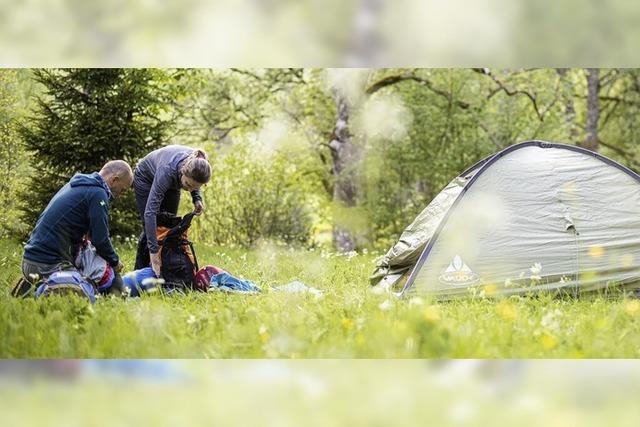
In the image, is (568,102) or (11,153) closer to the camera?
(11,153)

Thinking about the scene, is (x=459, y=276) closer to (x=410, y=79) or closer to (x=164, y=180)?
(x=164, y=180)

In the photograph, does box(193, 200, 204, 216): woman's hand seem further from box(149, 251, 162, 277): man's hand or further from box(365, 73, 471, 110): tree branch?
box(365, 73, 471, 110): tree branch

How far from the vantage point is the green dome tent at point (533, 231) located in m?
4.59

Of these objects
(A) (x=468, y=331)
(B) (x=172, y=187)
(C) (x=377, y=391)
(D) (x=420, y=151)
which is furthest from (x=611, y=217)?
(D) (x=420, y=151)

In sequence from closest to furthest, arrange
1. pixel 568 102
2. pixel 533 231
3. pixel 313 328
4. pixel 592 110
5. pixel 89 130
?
pixel 313 328 → pixel 533 231 → pixel 89 130 → pixel 592 110 → pixel 568 102

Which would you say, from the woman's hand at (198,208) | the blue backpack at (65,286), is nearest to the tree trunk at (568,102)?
the woman's hand at (198,208)

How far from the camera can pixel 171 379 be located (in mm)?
2119

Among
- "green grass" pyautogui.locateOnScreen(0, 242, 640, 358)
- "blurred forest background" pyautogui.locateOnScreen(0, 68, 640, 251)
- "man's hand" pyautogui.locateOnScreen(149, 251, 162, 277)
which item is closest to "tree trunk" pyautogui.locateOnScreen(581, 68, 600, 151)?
"blurred forest background" pyautogui.locateOnScreen(0, 68, 640, 251)

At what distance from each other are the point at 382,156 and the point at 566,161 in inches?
221

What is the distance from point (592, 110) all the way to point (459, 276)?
749cm

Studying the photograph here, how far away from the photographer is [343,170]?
34.5 ft

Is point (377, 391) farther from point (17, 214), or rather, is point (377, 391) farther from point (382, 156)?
point (382, 156)

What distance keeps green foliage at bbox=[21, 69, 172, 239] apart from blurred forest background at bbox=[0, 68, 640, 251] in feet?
0.05
